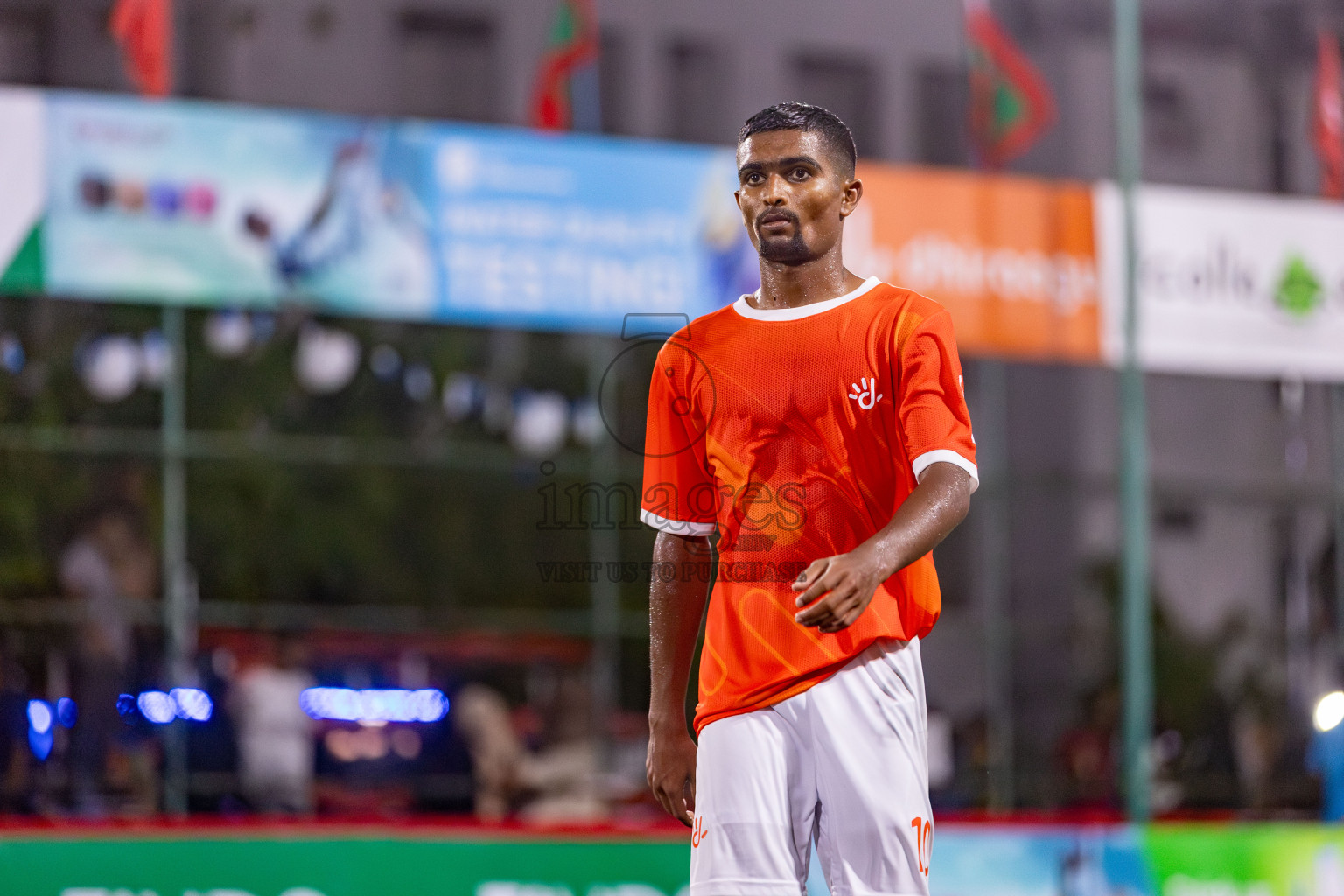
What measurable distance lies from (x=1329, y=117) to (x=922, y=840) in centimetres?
1306

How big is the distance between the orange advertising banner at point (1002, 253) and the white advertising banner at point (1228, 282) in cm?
19

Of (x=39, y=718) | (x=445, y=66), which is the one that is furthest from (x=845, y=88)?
(x=39, y=718)

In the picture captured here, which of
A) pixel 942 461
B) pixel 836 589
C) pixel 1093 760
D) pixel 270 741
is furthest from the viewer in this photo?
pixel 1093 760

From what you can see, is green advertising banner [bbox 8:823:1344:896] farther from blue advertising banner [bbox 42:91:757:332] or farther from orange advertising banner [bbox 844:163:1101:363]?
orange advertising banner [bbox 844:163:1101:363]

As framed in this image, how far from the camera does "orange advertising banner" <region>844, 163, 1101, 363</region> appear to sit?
494 inches

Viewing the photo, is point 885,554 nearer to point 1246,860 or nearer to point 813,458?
point 813,458

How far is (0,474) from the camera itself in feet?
43.5

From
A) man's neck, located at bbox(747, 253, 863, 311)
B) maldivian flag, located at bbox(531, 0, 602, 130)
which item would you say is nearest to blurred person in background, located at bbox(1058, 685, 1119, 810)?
maldivian flag, located at bbox(531, 0, 602, 130)

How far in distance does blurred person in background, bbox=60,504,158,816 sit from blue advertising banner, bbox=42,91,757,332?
2.24 metres

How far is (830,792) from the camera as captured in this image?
331 centimetres

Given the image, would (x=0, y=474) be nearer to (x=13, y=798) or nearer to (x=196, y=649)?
(x=196, y=649)

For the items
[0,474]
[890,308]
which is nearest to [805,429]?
[890,308]

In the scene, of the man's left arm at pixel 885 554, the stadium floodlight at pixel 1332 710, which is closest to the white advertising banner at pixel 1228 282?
the stadium floodlight at pixel 1332 710

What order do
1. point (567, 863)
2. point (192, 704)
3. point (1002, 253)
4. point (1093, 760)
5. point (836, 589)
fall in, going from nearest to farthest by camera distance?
point (836, 589) < point (567, 863) < point (192, 704) < point (1002, 253) < point (1093, 760)
